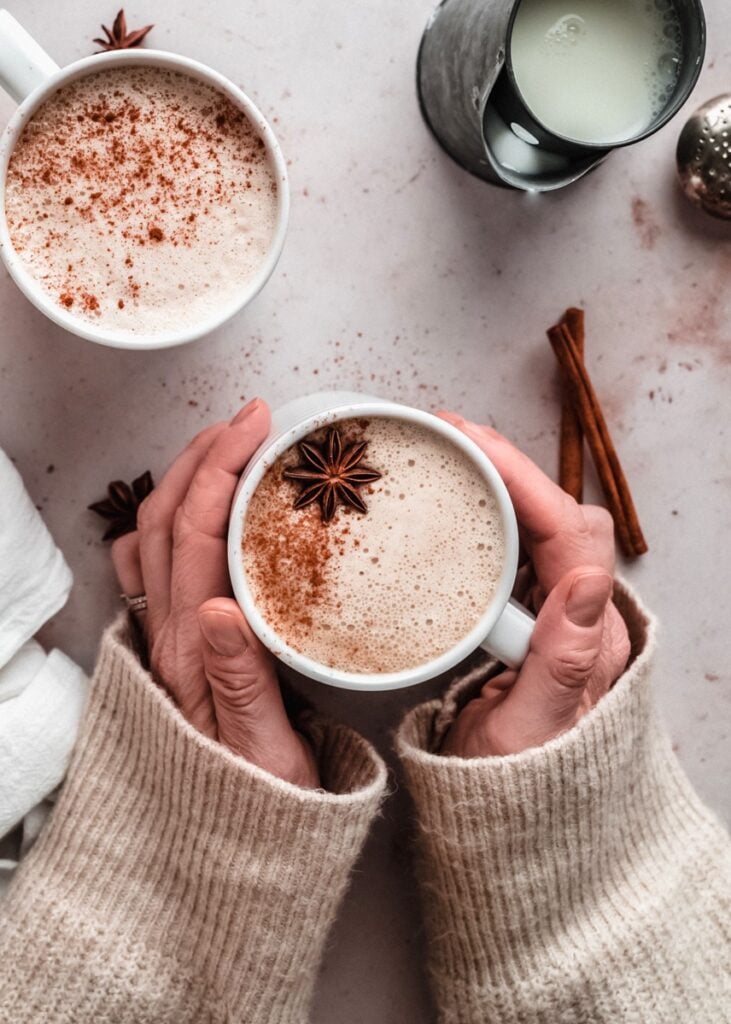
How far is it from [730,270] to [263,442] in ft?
2.03

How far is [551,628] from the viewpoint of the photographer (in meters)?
0.91

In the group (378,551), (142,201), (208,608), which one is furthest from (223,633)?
(142,201)

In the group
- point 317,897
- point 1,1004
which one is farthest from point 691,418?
point 1,1004

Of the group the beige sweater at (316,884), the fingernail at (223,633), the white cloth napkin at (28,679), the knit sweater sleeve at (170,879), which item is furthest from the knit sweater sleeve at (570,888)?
the white cloth napkin at (28,679)

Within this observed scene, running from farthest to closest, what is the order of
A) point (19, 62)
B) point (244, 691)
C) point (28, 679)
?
1. point (28, 679)
2. point (244, 691)
3. point (19, 62)

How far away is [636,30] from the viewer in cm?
95

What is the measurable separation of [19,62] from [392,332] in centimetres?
48

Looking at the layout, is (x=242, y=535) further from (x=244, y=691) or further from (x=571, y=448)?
(x=571, y=448)

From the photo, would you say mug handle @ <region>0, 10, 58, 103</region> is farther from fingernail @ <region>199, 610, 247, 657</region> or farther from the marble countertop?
fingernail @ <region>199, 610, 247, 657</region>

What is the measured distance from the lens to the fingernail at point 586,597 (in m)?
0.90

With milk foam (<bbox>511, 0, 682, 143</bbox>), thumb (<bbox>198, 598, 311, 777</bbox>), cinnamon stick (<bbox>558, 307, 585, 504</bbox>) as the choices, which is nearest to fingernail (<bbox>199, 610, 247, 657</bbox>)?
thumb (<bbox>198, 598, 311, 777</bbox>)

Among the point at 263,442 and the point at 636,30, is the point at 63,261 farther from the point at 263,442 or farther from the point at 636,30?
the point at 636,30

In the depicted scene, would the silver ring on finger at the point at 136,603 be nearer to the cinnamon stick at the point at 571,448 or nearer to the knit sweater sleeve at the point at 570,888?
the knit sweater sleeve at the point at 570,888

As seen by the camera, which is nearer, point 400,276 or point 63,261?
point 63,261
